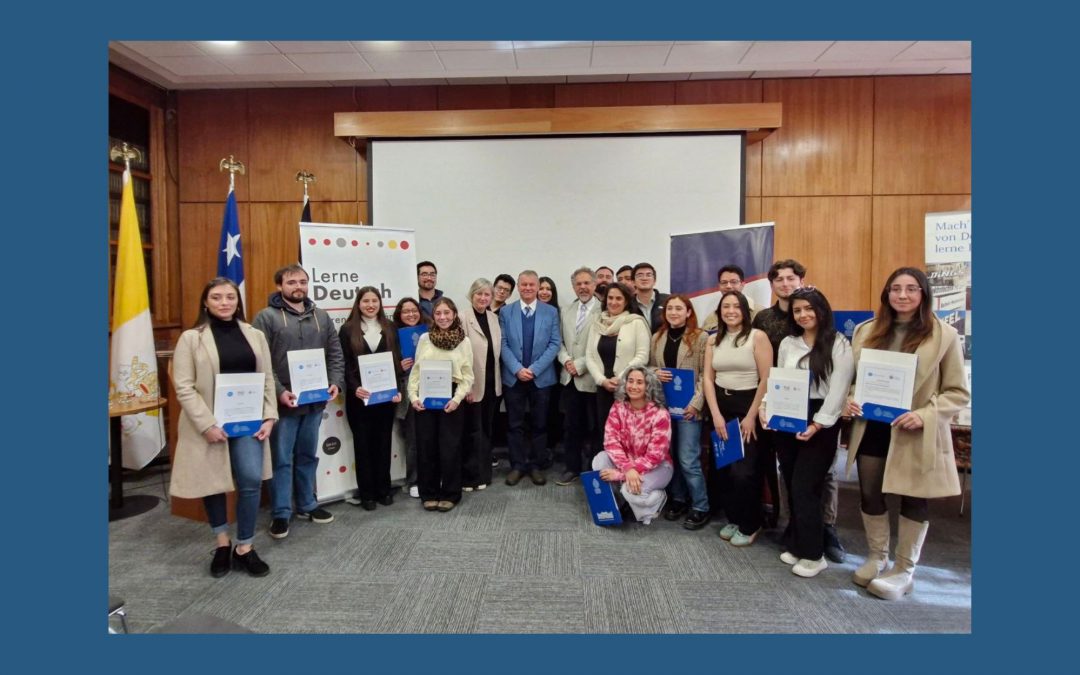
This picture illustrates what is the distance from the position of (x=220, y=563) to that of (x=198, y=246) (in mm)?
4116

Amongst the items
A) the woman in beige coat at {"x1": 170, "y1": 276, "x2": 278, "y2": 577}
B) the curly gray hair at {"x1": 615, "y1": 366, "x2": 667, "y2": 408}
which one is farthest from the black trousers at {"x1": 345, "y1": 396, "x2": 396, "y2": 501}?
the curly gray hair at {"x1": 615, "y1": 366, "x2": 667, "y2": 408}

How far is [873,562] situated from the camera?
8.19 feet

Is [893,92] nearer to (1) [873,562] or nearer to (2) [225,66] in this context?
(1) [873,562]

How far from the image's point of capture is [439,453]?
3434 mm

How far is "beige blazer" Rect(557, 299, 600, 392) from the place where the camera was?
373cm

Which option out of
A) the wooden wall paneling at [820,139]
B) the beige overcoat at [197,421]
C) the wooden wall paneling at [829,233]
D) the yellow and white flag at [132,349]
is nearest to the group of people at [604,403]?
the beige overcoat at [197,421]

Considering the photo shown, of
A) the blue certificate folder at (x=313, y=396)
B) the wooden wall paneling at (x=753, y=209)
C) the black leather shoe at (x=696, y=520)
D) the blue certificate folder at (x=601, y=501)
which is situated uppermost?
the wooden wall paneling at (x=753, y=209)

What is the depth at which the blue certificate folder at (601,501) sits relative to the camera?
3.05 metres

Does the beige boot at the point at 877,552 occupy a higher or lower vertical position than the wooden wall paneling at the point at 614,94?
lower

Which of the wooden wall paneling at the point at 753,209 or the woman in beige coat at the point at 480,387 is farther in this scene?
the wooden wall paneling at the point at 753,209

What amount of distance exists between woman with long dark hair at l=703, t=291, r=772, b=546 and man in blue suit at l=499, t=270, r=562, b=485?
1298 millimetres

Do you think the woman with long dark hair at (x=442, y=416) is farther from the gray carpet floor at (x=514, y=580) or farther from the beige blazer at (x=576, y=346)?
the beige blazer at (x=576, y=346)

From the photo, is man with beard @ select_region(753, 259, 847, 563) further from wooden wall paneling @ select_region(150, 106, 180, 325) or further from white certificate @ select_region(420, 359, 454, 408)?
wooden wall paneling @ select_region(150, 106, 180, 325)

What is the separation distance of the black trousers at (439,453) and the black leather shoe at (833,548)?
2231 millimetres
